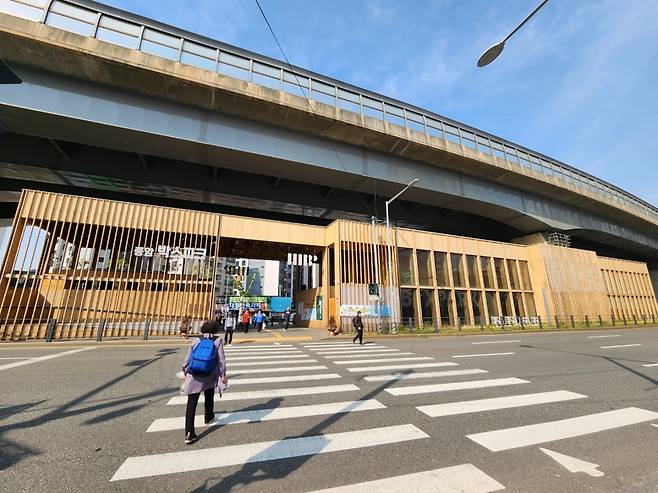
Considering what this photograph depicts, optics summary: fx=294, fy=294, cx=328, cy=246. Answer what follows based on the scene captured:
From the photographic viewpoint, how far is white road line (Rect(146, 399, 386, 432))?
4578 millimetres

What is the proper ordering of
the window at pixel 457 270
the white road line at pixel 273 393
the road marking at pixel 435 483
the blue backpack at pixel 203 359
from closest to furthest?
the road marking at pixel 435 483, the blue backpack at pixel 203 359, the white road line at pixel 273 393, the window at pixel 457 270

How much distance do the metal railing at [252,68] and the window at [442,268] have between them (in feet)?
29.5

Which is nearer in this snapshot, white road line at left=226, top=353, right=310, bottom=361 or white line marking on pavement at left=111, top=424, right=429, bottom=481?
white line marking on pavement at left=111, top=424, right=429, bottom=481

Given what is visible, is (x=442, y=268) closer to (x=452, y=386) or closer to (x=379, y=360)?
(x=379, y=360)

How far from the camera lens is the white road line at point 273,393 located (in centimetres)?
585

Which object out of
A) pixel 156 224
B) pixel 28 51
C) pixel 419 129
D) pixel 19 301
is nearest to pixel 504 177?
pixel 419 129

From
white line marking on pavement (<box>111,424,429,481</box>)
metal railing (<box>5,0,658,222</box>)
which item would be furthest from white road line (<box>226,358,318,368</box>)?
metal railing (<box>5,0,658,222</box>)

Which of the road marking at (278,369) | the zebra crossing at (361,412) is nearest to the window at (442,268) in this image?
the zebra crossing at (361,412)

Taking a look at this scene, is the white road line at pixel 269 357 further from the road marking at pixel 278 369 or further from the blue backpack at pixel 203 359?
the blue backpack at pixel 203 359

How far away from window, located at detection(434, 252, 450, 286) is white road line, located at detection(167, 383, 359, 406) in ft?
73.0

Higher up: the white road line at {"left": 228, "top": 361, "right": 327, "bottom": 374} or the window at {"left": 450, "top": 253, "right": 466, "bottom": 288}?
the window at {"left": 450, "top": 253, "right": 466, "bottom": 288}

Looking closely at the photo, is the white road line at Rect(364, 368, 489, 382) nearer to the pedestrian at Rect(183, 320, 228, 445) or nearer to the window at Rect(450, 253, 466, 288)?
the pedestrian at Rect(183, 320, 228, 445)

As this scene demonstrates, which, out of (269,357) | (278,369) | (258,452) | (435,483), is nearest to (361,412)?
(258,452)

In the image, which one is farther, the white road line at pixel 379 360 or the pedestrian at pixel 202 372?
the white road line at pixel 379 360
